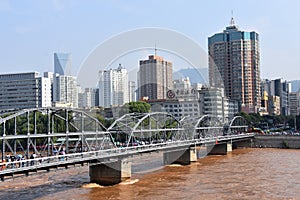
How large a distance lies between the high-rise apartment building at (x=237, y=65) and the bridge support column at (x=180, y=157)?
343ft

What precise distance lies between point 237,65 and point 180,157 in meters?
111

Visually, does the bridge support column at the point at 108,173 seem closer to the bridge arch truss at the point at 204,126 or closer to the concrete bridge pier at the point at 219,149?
the bridge arch truss at the point at 204,126

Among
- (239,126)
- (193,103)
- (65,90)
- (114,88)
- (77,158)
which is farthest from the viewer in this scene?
(65,90)

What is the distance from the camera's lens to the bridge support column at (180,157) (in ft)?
197

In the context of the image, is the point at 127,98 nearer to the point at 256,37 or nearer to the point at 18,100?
the point at 18,100

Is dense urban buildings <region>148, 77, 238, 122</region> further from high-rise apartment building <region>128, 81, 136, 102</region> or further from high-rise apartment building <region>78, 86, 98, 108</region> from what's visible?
high-rise apartment building <region>78, 86, 98, 108</region>

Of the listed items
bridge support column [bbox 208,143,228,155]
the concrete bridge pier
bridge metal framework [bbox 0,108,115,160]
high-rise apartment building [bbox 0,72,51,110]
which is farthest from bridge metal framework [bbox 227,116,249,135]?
A: high-rise apartment building [bbox 0,72,51,110]

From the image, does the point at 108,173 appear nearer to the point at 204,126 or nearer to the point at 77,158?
the point at 77,158

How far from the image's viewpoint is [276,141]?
3622 inches

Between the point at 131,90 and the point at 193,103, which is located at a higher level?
the point at 131,90

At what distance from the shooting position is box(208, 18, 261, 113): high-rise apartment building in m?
166

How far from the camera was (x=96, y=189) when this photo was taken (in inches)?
1532

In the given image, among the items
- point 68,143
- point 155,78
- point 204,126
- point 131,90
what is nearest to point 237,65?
point 131,90

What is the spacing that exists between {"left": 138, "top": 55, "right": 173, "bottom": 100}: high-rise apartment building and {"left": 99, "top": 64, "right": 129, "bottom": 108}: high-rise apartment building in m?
11.7
